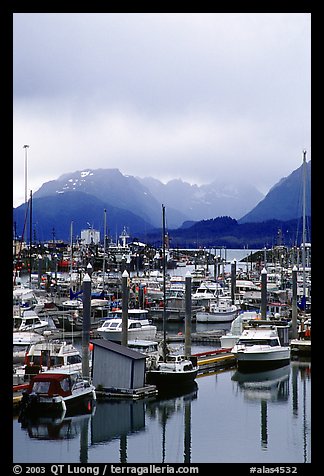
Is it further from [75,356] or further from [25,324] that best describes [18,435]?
[25,324]

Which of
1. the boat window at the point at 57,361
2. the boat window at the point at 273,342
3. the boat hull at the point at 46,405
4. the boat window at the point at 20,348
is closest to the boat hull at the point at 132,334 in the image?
the boat window at the point at 20,348

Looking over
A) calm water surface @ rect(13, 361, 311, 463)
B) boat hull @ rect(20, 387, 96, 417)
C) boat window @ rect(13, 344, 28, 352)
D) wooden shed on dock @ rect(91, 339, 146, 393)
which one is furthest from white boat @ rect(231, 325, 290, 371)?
boat hull @ rect(20, 387, 96, 417)

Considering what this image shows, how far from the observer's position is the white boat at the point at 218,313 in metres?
33.5

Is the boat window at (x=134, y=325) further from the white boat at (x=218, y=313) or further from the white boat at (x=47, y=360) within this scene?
the white boat at (x=47, y=360)

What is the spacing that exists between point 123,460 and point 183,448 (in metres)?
1.46

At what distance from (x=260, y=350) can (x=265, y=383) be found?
1.34 m

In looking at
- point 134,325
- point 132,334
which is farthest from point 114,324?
point 134,325

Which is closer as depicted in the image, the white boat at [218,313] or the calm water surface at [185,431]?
the calm water surface at [185,431]

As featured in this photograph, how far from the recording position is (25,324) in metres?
25.9

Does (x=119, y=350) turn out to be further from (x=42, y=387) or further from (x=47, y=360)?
(x=42, y=387)

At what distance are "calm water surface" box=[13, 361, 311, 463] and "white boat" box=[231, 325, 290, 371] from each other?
2021mm

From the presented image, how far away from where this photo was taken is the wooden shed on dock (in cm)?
1595

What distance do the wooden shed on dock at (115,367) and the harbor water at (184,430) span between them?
413 mm

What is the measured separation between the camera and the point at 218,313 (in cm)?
3366
